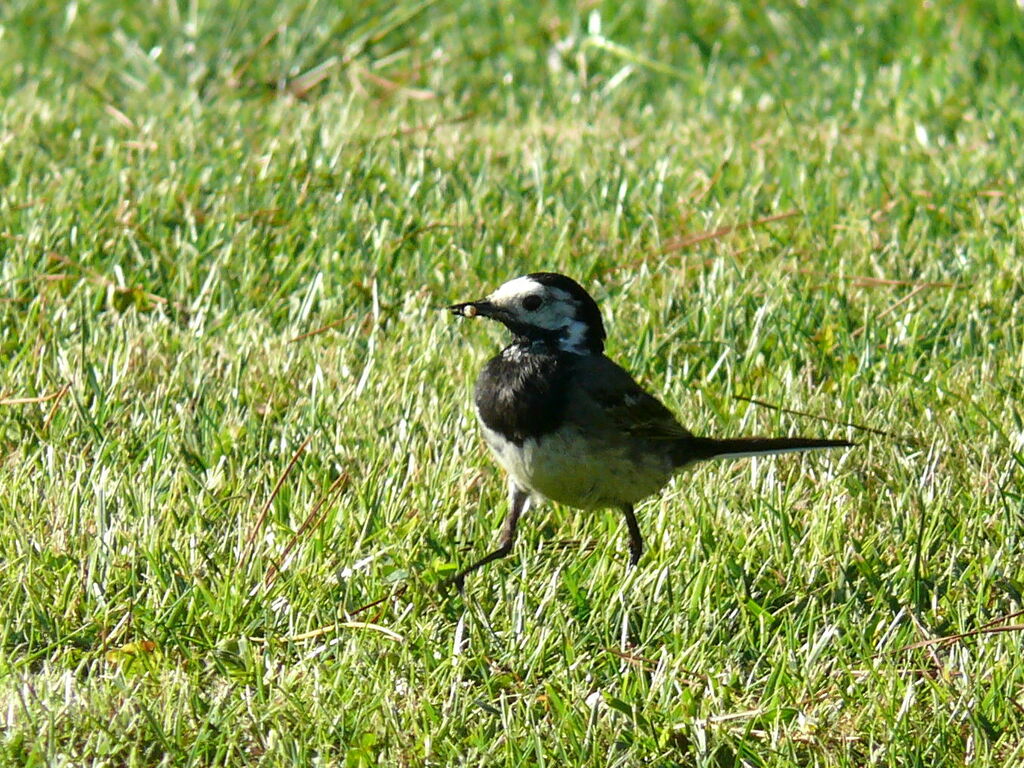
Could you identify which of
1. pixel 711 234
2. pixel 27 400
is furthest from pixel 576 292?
pixel 711 234

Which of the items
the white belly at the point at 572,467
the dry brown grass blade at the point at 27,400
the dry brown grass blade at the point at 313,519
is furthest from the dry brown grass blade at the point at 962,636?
the dry brown grass blade at the point at 27,400

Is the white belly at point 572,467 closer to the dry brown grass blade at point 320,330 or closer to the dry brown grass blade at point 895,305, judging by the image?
the dry brown grass blade at point 320,330

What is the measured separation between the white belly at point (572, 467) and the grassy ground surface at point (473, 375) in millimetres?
193

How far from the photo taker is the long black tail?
4.80m

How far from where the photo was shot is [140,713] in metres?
3.72

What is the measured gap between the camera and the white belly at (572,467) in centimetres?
457

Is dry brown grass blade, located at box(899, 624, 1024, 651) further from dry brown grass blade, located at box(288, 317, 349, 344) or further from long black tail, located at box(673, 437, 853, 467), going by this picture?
dry brown grass blade, located at box(288, 317, 349, 344)

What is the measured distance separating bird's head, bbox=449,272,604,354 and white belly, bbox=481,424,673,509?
0.34 meters

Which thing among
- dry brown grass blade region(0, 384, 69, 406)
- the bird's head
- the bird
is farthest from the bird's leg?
dry brown grass blade region(0, 384, 69, 406)

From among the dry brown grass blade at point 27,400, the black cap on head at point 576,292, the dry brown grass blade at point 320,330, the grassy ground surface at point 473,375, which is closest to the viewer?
the grassy ground surface at point 473,375

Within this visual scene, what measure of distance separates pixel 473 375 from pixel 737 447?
1227 millimetres

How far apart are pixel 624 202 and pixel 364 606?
11.4ft

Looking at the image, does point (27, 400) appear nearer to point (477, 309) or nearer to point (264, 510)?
point (264, 510)

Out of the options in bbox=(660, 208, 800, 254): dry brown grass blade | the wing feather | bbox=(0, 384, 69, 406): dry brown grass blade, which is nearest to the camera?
the wing feather
